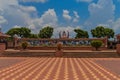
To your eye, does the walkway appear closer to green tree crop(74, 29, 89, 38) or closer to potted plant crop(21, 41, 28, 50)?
potted plant crop(21, 41, 28, 50)

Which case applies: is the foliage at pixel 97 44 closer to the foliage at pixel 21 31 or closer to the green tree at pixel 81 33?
the green tree at pixel 81 33

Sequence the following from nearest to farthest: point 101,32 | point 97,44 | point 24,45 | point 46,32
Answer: point 97,44 → point 24,45 → point 46,32 → point 101,32

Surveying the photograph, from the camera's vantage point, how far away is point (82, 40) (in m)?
35.3

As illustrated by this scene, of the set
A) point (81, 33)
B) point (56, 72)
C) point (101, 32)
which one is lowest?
point (56, 72)

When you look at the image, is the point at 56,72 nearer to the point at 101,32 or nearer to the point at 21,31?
the point at 101,32

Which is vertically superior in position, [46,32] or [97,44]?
[46,32]

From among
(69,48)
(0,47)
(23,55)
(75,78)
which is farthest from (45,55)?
(75,78)

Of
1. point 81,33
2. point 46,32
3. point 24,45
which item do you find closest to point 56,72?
point 24,45

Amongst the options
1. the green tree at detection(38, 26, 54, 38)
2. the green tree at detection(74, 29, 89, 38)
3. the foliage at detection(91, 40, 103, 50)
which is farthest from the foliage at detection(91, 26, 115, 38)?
the foliage at detection(91, 40, 103, 50)

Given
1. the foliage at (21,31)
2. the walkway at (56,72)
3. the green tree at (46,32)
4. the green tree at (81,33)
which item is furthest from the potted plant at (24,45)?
the foliage at (21,31)

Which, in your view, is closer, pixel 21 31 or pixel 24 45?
pixel 24 45

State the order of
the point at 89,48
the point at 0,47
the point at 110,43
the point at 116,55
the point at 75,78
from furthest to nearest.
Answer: the point at 110,43 → the point at 89,48 → the point at 0,47 → the point at 116,55 → the point at 75,78

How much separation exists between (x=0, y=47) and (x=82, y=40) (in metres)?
12.3

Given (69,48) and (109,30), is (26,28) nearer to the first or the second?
(109,30)
